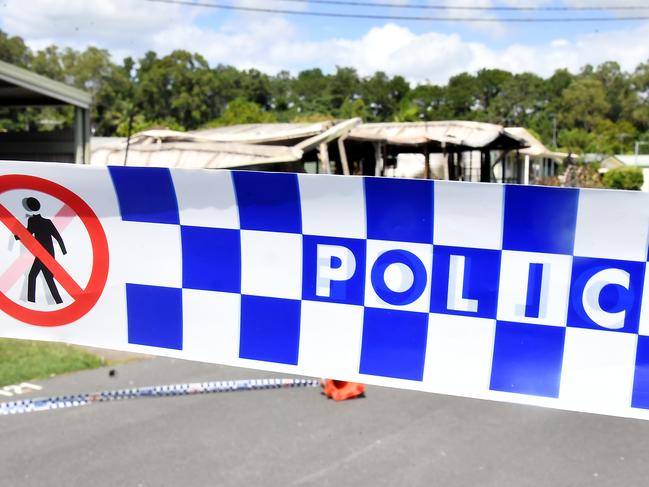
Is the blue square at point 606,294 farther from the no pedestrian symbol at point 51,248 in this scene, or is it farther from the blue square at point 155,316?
the no pedestrian symbol at point 51,248

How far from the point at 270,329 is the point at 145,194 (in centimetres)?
66

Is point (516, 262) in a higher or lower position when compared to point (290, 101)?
lower

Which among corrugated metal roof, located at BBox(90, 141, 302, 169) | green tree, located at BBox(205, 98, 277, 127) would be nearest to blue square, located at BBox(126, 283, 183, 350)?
corrugated metal roof, located at BBox(90, 141, 302, 169)

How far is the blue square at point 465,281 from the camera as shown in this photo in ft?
7.19

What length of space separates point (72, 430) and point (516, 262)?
13.8 ft

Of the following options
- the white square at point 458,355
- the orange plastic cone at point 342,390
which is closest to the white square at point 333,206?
the white square at point 458,355

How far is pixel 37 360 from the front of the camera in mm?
7328

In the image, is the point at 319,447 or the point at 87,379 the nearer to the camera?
the point at 319,447

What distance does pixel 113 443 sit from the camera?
5.05m

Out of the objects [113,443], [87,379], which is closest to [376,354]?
[113,443]

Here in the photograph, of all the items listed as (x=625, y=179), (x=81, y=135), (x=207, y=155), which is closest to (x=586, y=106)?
(x=625, y=179)

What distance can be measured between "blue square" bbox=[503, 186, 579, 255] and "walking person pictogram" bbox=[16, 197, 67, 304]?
1615 mm

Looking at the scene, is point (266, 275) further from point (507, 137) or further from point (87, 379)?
point (507, 137)

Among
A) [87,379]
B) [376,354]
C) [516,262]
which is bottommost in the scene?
[87,379]
